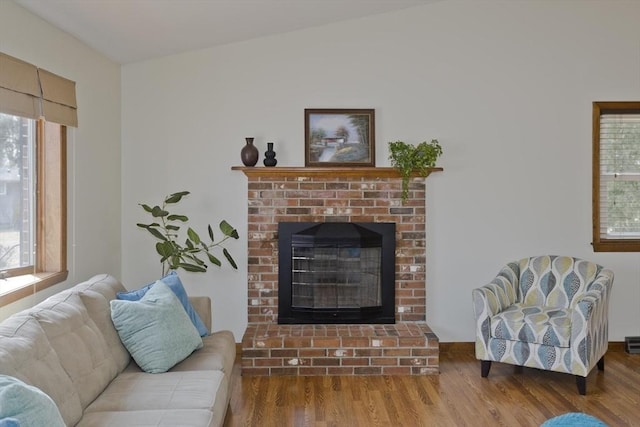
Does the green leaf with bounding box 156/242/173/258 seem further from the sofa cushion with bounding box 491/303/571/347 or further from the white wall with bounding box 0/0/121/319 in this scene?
the sofa cushion with bounding box 491/303/571/347

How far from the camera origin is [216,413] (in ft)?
9.16

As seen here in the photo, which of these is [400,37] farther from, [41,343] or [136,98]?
[41,343]

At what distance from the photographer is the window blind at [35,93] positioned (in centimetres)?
319

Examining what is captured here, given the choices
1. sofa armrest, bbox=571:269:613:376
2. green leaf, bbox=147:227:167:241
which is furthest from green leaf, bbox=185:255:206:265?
sofa armrest, bbox=571:269:613:376

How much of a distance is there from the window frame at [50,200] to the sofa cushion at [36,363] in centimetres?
135

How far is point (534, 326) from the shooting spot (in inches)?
167

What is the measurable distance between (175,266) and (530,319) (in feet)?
8.54

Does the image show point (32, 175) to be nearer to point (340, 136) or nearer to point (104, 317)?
point (104, 317)

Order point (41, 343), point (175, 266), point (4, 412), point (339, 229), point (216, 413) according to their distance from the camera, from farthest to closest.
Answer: point (339, 229), point (175, 266), point (216, 413), point (41, 343), point (4, 412)

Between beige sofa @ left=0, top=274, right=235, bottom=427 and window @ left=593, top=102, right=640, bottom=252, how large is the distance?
348 centimetres

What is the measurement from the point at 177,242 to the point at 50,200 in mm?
1363

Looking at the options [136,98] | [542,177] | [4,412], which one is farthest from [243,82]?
[4,412]

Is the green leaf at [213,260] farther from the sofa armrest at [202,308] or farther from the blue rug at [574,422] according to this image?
the blue rug at [574,422]

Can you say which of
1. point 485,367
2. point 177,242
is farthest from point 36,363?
point 485,367
